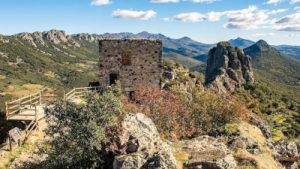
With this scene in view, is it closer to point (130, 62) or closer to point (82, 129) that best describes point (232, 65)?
point (130, 62)

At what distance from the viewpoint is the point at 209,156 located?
587 inches

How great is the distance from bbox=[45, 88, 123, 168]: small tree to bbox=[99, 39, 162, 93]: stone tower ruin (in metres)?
17.4

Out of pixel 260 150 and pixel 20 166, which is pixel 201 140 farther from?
pixel 20 166

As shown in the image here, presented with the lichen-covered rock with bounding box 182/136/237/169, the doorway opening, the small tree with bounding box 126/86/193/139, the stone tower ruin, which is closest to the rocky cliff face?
the stone tower ruin

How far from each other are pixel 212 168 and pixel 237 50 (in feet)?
362

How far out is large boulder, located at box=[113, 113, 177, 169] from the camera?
14086mm

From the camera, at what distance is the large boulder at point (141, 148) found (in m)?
14.1

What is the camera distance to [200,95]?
98.6 feet

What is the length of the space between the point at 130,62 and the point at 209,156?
22.0m

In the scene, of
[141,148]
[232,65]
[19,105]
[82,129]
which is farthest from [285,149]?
[232,65]

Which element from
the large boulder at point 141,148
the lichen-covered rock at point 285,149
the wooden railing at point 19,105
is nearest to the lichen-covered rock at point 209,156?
the large boulder at point 141,148

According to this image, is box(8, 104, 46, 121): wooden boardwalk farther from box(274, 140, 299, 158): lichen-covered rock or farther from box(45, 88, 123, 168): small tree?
box(274, 140, 299, 158): lichen-covered rock

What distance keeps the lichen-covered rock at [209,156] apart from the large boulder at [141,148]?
37.9 inches

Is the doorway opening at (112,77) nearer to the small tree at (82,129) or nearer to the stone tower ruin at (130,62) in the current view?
the stone tower ruin at (130,62)
